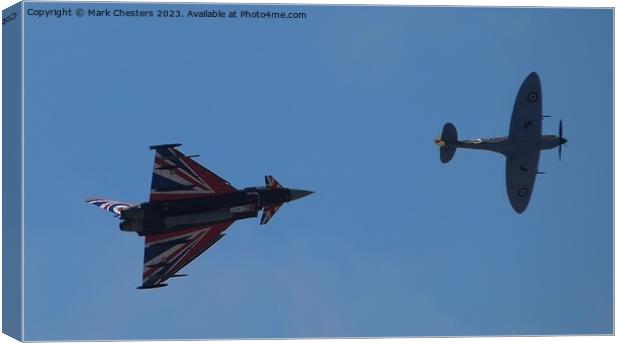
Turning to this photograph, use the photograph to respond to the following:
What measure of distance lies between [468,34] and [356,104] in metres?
2.89

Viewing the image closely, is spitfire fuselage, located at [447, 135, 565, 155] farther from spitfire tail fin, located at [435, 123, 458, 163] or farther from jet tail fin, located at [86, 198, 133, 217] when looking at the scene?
jet tail fin, located at [86, 198, 133, 217]

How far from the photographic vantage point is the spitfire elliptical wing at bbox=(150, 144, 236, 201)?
30.1 m

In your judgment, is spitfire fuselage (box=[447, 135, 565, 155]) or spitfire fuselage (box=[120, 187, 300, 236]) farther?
spitfire fuselage (box=[447, 135, 565, 155])

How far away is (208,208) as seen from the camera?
102 ft

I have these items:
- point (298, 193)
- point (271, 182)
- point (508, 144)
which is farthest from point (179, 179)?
point (508, 144)

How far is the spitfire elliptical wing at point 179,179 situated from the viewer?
30109 millimetres

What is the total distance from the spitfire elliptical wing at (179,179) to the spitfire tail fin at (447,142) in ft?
14.9

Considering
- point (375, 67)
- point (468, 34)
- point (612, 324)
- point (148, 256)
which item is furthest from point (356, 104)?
point (612, 324)

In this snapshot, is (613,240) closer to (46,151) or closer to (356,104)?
(356,104)

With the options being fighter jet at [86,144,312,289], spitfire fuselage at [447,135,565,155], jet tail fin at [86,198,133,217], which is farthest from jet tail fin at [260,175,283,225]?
spitfire fuselage at [447,135,565,155]

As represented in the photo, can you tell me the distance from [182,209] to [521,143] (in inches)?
307

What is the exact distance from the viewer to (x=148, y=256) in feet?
99.7

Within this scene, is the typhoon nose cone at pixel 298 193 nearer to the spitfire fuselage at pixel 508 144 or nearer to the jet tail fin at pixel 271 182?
the jet tail fin at pixel 271 182

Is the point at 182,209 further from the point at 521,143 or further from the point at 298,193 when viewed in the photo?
the point at 521,143
